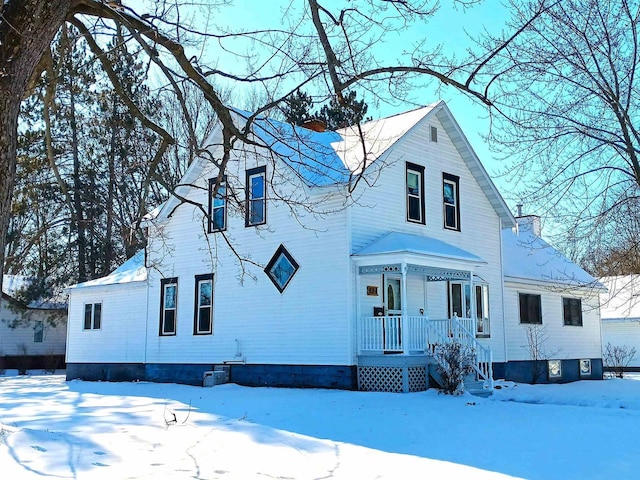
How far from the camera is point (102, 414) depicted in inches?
495

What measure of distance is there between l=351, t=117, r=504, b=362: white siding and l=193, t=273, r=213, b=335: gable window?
17.7ft

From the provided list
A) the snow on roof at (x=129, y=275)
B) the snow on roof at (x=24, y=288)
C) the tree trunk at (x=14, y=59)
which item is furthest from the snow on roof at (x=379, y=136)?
the snow on roof at (x=24, y=288)

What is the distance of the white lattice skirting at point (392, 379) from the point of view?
16.6 metres

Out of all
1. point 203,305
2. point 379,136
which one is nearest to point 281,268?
point 203,305

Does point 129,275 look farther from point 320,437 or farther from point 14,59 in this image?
point 14,59

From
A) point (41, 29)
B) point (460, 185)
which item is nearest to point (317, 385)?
point (460, 185)

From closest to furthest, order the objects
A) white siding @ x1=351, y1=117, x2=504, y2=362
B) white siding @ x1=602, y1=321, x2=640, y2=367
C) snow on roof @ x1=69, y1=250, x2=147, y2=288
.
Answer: white siding @ x1=351, y1=117, x2=504, y2=362
snow on roof @ x1=69, y1=250, x2=147, y2=288
white siding @ x1=602, y1=321, x2=640, y2=367

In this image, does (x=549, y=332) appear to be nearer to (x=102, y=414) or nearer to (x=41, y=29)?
(x=102, y=414)

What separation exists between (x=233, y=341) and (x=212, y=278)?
210 cm

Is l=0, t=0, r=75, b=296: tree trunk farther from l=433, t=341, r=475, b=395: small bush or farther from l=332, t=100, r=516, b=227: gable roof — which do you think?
l=332, t=100, r=516, b=227: gable roof

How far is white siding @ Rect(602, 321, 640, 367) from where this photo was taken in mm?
32406

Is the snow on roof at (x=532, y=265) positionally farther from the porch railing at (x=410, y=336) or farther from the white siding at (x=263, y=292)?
the white siding at (x=263, y=292)

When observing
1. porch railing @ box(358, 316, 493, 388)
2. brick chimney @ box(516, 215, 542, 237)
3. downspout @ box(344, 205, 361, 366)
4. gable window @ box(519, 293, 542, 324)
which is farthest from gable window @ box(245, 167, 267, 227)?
brick chimney @ box(516, 215, 542, 237)

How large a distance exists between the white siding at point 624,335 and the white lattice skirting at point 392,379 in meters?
18.7
